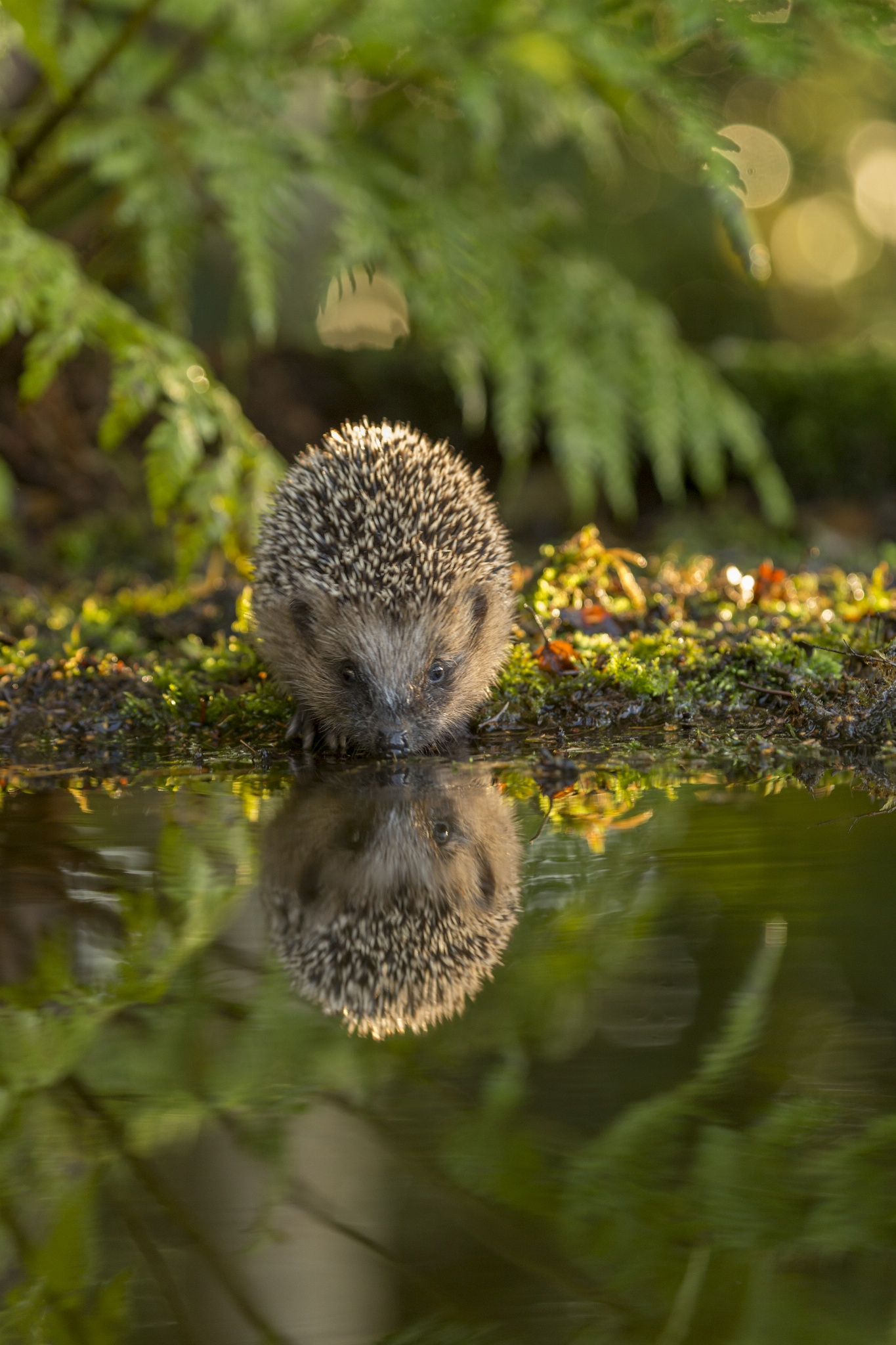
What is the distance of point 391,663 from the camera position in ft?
16.7

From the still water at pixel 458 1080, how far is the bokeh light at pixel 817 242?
88.1 feet

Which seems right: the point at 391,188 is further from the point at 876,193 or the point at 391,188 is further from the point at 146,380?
the point at 876,193

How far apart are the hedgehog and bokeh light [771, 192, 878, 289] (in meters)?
24.7

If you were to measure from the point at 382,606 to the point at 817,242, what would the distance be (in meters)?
26.1

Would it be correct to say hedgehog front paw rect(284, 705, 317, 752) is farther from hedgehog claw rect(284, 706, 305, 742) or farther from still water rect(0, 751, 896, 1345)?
still water rect(0, 751, 896, 1345)

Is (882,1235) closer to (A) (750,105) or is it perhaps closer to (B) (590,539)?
(B) (590,539)

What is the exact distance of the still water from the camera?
1612 millimetres

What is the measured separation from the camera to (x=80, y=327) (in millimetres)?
6895

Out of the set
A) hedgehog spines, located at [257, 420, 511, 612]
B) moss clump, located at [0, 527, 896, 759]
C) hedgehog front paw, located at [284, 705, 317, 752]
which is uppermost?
hedgehog spines, located at [257, 420, 511, 612]

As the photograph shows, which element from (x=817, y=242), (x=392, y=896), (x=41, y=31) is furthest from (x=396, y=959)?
(x=817, y=242)

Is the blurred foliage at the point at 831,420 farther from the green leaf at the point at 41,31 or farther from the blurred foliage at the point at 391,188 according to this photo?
the green leaf at the point at 41,31

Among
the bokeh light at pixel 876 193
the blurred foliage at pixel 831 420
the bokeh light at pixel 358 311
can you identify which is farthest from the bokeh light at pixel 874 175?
the blurred foliage at pixel 831 420

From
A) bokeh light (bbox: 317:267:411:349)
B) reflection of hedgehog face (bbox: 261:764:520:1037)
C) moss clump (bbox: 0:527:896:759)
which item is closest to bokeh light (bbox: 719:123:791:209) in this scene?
bokeh light (bbox: 317:267:411:349)

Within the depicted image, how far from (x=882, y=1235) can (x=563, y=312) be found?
26.3 ft
